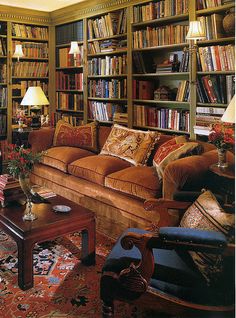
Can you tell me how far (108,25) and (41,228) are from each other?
353 cm

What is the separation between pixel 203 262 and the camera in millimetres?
1735

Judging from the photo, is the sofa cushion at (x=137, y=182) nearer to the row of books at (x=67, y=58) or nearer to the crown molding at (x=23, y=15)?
the row of books at (x=67, y=58)

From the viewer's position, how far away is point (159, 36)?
4516mm

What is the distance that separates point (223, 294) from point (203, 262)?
0.16 meters

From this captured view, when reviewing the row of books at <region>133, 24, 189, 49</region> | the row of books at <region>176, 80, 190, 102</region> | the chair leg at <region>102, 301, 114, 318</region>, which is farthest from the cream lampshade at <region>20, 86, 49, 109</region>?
the chair leg at <region>102, 301, 114, 318</region>

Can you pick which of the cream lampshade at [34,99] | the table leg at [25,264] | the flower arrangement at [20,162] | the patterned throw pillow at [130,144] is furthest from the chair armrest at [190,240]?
the cream lampshade at [34,99]

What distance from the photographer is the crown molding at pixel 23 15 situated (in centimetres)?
573

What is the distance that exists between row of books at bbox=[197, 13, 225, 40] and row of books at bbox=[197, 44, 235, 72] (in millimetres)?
118

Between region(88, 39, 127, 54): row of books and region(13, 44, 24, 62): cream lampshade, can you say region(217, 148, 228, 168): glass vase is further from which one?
region(13, 44, 24, 62): cream lampshade

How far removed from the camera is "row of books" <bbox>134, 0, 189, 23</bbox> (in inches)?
165

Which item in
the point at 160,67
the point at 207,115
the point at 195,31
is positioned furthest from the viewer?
the point at 160,67

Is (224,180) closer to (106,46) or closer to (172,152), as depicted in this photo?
(172,152)

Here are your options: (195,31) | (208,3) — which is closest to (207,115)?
(195,31)

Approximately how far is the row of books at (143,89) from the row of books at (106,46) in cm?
54
